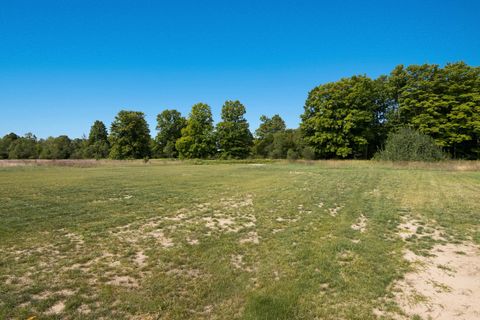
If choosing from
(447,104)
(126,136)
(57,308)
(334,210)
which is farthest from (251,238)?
(126,136)

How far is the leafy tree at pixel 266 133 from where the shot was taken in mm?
64794

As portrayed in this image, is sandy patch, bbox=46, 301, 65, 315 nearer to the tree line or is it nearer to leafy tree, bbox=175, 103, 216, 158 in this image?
the tree line

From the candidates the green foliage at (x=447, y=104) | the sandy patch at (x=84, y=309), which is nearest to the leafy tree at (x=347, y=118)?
the green foliage at (x=447, y=104)

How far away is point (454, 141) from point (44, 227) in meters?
45.1

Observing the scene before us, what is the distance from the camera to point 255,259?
478cm

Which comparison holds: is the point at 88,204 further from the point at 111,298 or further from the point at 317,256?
the point at 317,256

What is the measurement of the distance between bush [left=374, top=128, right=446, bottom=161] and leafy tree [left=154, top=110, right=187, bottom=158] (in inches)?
1793

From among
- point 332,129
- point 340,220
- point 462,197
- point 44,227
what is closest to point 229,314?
point 340,220

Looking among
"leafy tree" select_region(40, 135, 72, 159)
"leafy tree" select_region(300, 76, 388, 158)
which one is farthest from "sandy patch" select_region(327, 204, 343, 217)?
"leafy tree" select_region(40, 135, 72, 159)

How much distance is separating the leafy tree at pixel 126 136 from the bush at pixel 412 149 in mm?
48818

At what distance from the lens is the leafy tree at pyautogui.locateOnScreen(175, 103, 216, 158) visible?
5069cm

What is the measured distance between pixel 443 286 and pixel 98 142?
7608cm

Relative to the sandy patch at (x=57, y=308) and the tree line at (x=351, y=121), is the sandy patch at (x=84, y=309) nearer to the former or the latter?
the sandy patch at (x=57, y=308)

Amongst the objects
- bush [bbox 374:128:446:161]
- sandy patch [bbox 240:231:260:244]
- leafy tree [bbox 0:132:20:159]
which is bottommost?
sandy patch [bbox 240:231:260:244]
